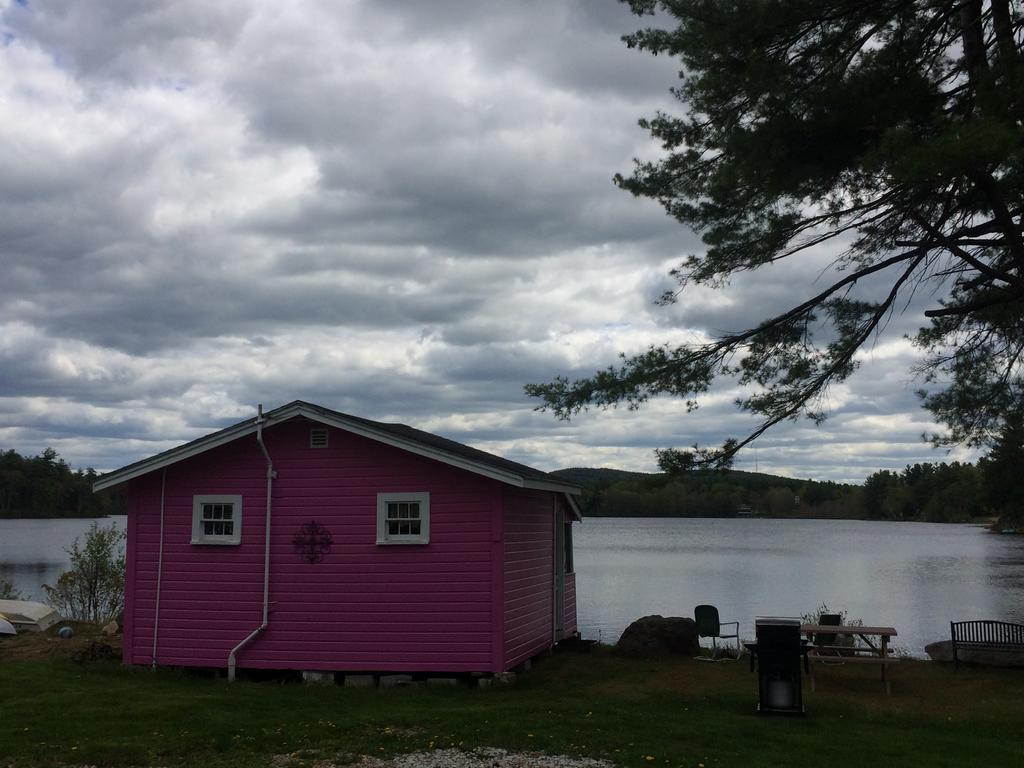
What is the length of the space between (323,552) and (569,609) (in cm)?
623

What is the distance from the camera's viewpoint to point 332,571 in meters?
13.9

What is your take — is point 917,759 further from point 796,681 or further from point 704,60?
point 704,60

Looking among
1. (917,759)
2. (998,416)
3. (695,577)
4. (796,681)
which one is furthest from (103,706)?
(695,577)

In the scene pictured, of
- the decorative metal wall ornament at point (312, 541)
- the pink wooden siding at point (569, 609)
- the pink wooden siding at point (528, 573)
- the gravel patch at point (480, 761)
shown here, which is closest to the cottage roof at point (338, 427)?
the pink wooden siding at point (528, 573)

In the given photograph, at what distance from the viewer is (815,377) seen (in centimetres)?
1292

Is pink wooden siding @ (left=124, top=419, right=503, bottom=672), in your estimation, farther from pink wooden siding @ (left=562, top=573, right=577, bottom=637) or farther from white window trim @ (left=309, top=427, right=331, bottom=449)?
pink wooden siding @ (left=562, top=573, right=577, bottom=637)

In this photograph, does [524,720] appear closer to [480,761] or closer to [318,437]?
[480,761]

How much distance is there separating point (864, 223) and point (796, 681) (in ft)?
19.8

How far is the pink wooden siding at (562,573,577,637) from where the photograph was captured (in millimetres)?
17969

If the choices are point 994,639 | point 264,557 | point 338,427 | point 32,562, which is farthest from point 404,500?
point 32,562

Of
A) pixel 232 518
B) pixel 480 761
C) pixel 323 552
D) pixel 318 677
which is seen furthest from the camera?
pixel 232 518

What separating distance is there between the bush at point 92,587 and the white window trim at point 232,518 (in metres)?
11.8

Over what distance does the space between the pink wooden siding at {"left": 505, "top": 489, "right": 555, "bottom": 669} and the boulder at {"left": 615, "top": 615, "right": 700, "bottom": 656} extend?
4.50ft

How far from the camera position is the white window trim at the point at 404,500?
1362 cm
